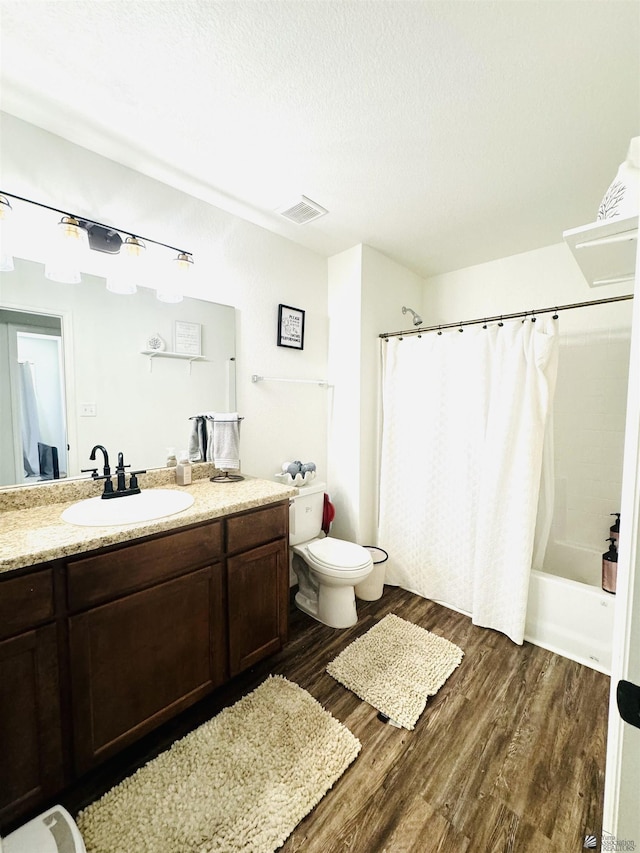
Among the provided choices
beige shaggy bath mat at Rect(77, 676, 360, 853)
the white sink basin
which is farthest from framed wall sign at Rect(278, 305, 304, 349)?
beige shaggy bath mat at Rect(77, 676, 360, 853)

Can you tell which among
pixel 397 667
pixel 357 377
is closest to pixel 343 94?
pixel 357 377

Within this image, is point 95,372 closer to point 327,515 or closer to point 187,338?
point 187,338

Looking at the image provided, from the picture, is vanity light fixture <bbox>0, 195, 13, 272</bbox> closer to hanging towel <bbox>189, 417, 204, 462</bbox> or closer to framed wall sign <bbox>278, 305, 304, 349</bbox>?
hanging towel <bbox>189, 417, 204, 462</bbox>

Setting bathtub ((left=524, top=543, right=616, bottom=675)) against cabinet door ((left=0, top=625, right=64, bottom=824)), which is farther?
bathtub ((left=524, top=543, right=616, bottom=675))

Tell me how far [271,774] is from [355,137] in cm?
252

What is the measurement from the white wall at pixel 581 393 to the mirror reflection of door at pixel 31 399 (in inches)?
113

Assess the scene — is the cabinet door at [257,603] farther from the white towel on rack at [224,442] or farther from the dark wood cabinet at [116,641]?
the white towel on rack at [224,442]

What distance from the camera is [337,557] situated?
2.01 metres

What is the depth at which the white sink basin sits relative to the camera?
1290 millimetres

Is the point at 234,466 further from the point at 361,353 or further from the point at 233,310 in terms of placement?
the point at 361,353

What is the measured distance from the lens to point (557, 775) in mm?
1217

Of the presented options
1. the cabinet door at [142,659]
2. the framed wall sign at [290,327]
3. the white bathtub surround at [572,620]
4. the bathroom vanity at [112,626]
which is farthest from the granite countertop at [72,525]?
the white bathtub surround at [572,620]

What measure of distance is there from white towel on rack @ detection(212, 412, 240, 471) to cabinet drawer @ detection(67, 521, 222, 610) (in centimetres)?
49

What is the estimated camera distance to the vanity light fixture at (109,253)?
1.39m
